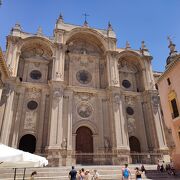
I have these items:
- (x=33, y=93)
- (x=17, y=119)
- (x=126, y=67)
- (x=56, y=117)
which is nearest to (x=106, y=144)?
(x=56, y=117)

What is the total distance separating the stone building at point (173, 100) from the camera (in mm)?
16547

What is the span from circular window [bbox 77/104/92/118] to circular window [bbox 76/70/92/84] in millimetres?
3382

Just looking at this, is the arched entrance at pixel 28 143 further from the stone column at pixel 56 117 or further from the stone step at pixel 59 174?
the stone step at pixel 59 174

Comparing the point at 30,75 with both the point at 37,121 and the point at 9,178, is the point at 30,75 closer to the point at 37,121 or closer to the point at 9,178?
the point at 37,121

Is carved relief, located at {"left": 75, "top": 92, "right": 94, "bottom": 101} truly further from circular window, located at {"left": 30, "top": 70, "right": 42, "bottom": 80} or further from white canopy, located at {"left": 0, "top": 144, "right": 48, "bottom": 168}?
white canopy, located at {"left": 0, "top": 144, "right": 48, "bottom": 168}

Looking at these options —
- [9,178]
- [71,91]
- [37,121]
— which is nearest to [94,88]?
[71,91]

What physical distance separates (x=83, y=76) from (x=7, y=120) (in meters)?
10.4

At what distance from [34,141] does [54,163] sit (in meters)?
3.55

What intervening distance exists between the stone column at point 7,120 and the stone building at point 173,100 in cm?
1503

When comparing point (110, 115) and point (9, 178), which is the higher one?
point (110, 115)

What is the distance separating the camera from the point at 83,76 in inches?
961

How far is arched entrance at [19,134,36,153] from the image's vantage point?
19163 millimetres

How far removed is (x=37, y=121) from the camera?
2022cm

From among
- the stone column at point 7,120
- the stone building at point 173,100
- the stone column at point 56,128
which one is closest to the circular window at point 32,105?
the stone column at point 7,120
